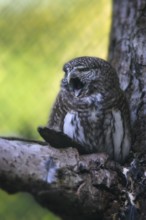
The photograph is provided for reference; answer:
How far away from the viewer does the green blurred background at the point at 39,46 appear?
3279mm

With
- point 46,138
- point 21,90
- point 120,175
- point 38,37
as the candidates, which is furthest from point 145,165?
point 38,37

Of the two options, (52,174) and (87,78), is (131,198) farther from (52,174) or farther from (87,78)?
(87,78)

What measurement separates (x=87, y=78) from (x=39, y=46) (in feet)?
3.06

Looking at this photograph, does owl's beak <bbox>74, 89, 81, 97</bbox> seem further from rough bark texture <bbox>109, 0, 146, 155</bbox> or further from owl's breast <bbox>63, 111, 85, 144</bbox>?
rough bark texture <bbox>109, 0, 146, 155</bbox>

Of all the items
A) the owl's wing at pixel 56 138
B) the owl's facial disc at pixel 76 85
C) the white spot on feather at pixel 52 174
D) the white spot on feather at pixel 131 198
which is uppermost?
the owl's facial disc at pixel 76 85

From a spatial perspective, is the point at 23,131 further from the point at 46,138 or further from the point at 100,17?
the point at 100,17

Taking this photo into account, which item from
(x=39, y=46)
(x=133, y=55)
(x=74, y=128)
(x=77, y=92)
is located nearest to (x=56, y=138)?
(x=74, y=128)

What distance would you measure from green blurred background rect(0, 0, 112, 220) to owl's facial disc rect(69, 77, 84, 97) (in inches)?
16.7

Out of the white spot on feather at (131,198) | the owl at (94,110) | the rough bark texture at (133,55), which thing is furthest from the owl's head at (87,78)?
the white spot on feather at (131,198)

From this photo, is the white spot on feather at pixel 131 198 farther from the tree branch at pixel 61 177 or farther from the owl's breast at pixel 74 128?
the owl's breast at pixel 74 128

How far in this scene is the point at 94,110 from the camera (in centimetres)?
260

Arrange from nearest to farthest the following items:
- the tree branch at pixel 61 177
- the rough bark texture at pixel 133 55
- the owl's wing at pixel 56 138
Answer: the tree branch at pixel 61 177, the owl's wing at pixel 56 138, the rough bark texture at pixel 133 55

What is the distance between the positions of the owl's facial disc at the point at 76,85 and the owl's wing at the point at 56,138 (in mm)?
322

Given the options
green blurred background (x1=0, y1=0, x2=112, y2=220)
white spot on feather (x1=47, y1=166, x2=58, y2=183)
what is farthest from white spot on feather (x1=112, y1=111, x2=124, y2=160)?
green blurred background (x1=0, y1=0, x2=112, y2=220)
